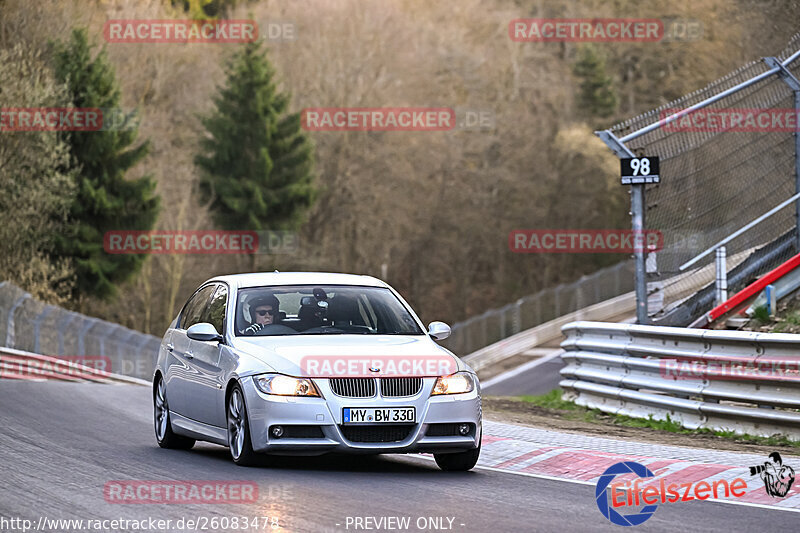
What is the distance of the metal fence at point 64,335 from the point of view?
31328 mm

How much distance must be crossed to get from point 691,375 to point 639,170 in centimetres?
297

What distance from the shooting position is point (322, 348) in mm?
10266

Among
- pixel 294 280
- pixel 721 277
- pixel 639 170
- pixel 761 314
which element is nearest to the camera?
pixel 294 280

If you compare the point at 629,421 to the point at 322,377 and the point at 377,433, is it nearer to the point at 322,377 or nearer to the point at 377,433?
the point at 377,433

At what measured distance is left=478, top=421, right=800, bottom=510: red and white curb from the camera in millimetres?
9609

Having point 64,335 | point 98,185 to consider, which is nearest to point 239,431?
point 64,335

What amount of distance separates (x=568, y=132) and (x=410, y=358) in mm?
64815

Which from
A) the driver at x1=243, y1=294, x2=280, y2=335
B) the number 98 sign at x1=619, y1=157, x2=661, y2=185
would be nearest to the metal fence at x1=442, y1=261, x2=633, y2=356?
the number 98 sign at x1=619, y1=157, x2=661, y2=185

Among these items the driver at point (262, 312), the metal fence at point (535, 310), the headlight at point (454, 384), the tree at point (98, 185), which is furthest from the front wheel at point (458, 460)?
the tree at point (98, 185)

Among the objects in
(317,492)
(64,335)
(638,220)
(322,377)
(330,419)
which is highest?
(638,220)

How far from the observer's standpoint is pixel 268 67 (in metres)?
66.2

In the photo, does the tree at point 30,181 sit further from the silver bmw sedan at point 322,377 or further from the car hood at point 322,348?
the car hood at point 322,348

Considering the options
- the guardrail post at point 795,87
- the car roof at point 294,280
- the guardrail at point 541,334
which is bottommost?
the guardrail at point 541,334

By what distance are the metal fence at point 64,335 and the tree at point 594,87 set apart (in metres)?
46.2
